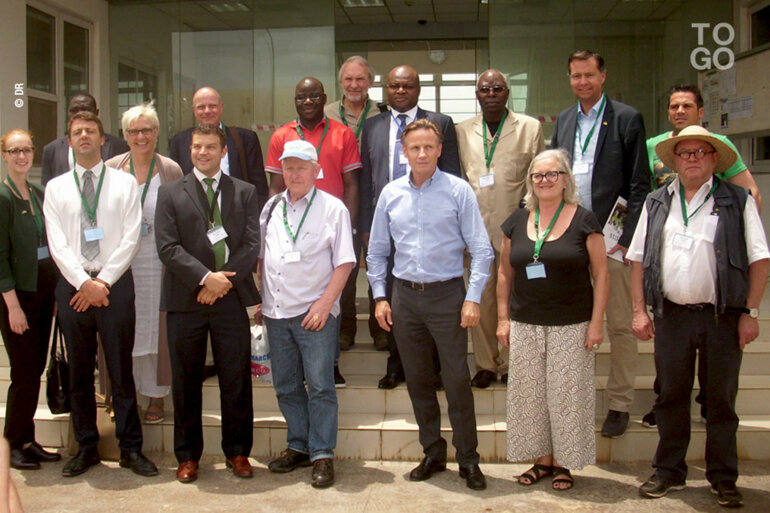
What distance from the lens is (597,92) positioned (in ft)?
14.4

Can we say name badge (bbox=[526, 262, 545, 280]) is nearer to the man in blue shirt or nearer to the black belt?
the man in blue shirt

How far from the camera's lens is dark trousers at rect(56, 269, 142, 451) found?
416 cm

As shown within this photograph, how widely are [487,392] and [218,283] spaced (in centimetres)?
186

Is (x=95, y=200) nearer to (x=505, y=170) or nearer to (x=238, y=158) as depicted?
(x=238, y=158)

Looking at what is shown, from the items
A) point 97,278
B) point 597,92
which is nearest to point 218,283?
point 97,278

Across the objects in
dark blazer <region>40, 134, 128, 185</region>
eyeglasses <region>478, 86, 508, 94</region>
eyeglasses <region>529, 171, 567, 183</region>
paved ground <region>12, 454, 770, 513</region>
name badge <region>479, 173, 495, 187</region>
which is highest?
eyeglasses <region>478, 86, 508, 94</region>

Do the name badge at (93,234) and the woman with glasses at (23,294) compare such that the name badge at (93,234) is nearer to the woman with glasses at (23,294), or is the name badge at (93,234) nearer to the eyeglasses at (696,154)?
the woman with glasses at (23,294)

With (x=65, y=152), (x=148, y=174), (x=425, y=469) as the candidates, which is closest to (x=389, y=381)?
(x=425, y=469)

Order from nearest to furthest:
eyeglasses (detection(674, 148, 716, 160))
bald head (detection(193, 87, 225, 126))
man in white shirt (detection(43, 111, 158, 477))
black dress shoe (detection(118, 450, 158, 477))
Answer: eyeglasses (detection(674, 148, 716, 160)), man in white shirt (detection(43, 111, 158, 477)), black dress shoe (detection(118, 450, 158, 477)), bald head (detection(193, 87, 225, 126))

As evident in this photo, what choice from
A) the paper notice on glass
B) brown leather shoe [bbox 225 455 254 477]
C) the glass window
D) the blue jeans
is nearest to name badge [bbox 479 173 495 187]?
the paper notice on glass

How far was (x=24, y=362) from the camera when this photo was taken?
169 inches

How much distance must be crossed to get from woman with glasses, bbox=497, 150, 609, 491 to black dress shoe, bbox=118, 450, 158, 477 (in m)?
2.03

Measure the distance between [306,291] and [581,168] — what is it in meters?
1.74

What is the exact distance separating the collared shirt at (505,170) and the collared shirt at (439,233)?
1.93 feet
